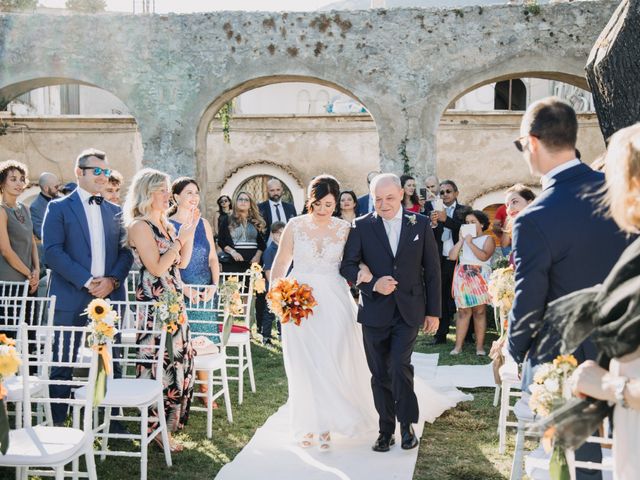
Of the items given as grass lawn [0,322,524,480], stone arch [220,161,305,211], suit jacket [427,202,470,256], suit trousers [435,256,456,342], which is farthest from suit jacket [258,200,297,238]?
stone arch [220,161,305,211]

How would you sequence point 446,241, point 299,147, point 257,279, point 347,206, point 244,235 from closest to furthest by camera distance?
point 257,279 < point 347,206 < point 446,241 < point 244,235 < point 299,147

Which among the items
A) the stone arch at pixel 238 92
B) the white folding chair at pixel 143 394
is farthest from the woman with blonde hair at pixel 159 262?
the stone arch at pixel 238 92

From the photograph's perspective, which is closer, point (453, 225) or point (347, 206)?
point (347, 206)

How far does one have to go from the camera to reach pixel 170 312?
522cm

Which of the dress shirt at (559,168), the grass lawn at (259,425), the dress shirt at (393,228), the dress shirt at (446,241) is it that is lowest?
the grass lawn at (259,425)

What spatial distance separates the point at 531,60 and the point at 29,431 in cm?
970

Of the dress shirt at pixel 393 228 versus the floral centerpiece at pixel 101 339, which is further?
the dress shirt at pixel 393 228

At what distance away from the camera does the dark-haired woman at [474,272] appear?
8.53m

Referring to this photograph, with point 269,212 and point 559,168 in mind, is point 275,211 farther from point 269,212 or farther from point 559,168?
point 559,168

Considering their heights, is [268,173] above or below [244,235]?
above

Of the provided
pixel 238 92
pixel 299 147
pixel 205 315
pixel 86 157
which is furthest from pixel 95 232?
pixel 299 147

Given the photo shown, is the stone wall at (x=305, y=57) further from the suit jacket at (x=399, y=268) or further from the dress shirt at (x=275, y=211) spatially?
the suit jacket at (x=399, y=268)

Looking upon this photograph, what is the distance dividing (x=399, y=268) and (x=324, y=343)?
A: 882 millimetres

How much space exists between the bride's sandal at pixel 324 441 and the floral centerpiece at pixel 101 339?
1859 mm
